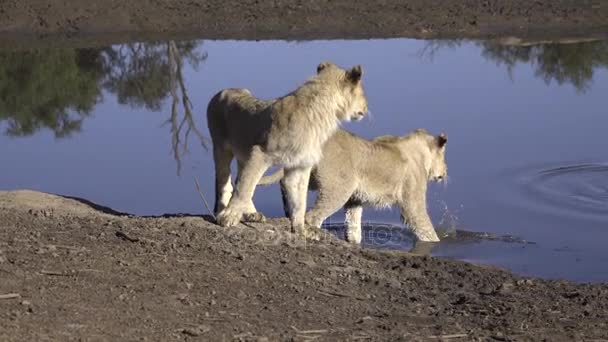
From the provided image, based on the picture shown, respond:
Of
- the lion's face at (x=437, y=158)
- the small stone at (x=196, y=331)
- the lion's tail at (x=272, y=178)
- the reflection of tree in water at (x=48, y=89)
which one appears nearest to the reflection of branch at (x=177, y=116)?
the reflection of tree in water at (x=48, y=89)

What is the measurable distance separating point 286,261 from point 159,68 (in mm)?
13775

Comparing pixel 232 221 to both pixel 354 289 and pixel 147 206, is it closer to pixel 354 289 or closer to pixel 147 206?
pixel 354 289

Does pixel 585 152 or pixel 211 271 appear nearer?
pixel 211 271

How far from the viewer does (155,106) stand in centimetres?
1920

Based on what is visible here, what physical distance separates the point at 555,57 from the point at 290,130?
1199cm

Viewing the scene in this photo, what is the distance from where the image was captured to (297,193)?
10.9 meters

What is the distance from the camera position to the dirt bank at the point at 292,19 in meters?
24.2

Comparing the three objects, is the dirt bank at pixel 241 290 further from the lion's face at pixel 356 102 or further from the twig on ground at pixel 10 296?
the lion's face at pixel 356 102

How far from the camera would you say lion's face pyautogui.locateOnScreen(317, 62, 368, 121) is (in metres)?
10.9

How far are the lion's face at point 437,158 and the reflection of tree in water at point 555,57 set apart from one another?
7482 millimetres

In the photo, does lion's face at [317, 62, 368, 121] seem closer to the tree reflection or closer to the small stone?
the small stone

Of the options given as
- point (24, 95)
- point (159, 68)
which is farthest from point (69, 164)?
point (159, 68)

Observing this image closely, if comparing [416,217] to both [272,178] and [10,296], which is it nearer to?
[272,178]

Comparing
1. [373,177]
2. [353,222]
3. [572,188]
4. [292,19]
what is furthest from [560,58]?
[373,177]
